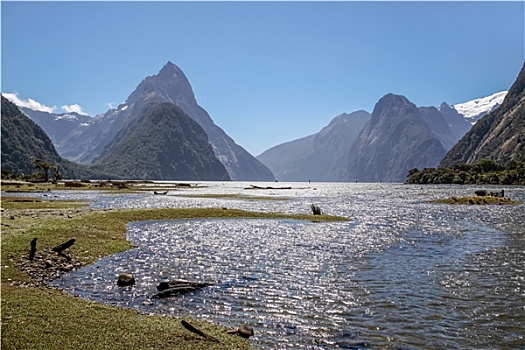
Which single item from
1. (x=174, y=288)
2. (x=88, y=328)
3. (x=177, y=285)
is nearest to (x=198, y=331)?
(x=88, y=328)

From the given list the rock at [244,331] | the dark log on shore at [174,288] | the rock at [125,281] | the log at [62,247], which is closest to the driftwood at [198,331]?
the rock at [244,331]

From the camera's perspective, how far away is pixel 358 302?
19844 millimetres

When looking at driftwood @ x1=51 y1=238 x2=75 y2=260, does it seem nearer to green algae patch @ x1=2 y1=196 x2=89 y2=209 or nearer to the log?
the log

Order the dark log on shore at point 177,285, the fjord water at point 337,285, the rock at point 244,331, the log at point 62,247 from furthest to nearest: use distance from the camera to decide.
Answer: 1. the log at point 62,247
2. the dark log on shore at point 177,285
3. the fjord water at point 337,285
4. the rock at point 244,331

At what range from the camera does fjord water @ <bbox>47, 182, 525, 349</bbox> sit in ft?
52.2

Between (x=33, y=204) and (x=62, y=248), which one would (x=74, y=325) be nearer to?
(x=62, y=248)

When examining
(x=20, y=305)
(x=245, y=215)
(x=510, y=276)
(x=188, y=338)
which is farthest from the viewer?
(x=245, y=215)

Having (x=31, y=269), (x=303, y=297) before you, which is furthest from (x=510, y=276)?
(x=31, y=269)

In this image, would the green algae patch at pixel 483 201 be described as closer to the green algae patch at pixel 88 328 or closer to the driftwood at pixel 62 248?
the driftwood at pixel 62 248

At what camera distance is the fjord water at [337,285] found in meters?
15.9

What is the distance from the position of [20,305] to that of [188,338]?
765 centimetres

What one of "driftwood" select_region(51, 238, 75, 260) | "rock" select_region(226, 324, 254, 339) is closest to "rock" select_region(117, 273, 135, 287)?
"driftwood" select_region(51, 238, 75, 260)

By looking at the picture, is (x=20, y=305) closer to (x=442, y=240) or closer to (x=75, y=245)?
(x=75, y=245)

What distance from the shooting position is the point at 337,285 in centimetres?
2284
